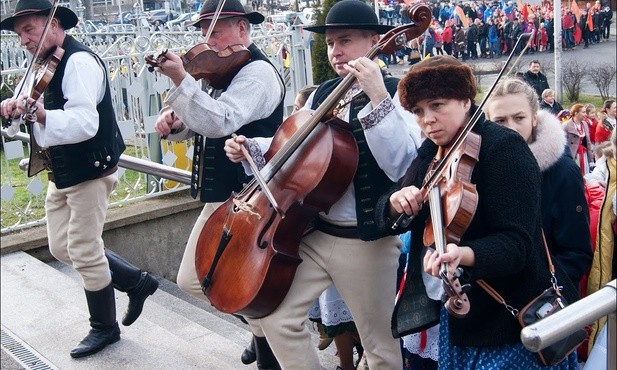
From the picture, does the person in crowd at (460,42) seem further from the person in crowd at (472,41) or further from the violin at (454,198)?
the violin at (454,198)

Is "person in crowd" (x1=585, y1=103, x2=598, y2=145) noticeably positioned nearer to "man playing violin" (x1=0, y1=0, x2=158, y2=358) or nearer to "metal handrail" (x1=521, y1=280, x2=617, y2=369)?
"man playing violin" (x1=0, y1=0, x2=158, y2=358)

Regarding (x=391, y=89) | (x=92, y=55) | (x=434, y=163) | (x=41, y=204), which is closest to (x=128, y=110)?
(x=41, y=204)

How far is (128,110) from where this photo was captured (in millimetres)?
6680

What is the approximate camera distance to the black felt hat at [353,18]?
303cm

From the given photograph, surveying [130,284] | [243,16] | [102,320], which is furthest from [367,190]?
[130,284]

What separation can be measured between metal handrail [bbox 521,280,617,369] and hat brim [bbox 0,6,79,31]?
3.11 m

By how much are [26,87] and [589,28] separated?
77.8 ft

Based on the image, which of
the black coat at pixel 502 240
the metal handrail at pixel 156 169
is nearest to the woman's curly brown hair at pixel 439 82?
the black coat at pixel 502 240

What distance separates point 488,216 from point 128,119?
4851mm

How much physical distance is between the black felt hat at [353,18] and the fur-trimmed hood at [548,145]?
0.68 meters

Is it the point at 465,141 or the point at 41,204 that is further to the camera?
the point at 41,204

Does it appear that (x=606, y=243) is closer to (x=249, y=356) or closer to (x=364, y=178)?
(x=364, y=178)

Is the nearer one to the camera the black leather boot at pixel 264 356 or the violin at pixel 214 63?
the violin at pixel 214 63

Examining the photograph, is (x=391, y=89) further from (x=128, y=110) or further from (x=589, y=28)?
(x=589, y=28)
